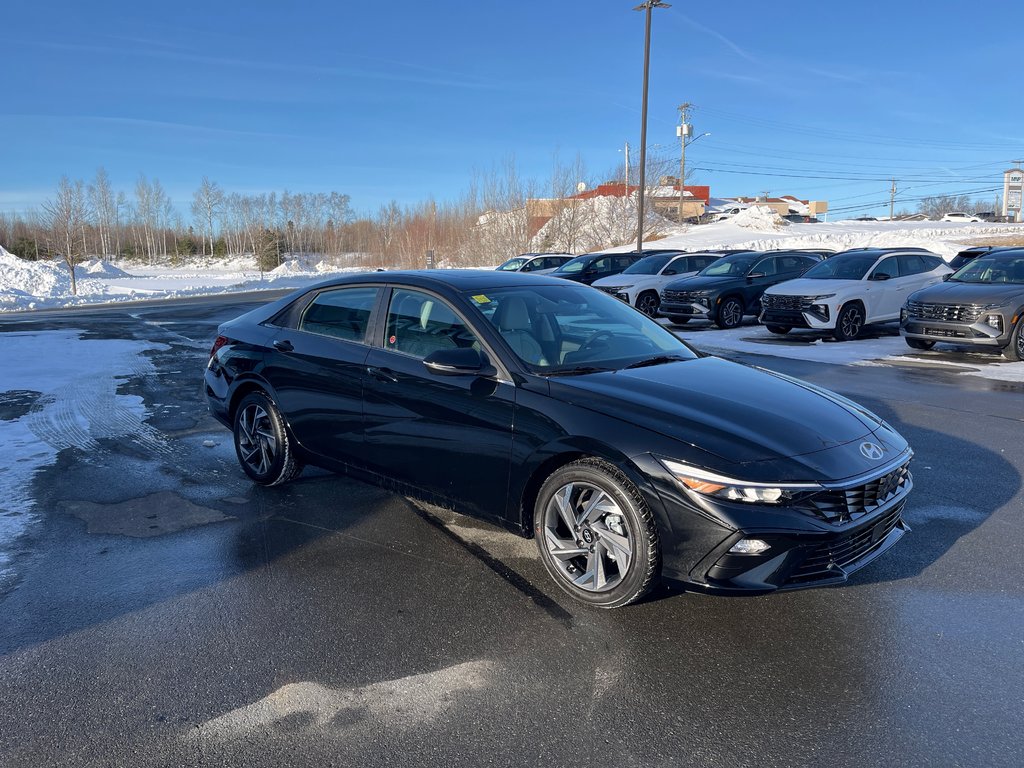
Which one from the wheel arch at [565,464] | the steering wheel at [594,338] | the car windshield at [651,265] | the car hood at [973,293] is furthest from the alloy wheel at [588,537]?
the car windshield at [651,265]

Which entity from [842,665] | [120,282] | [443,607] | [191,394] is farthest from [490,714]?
[120,282]

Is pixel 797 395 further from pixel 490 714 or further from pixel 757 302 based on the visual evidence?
pixel 757 302

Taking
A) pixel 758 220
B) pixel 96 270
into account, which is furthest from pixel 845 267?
pixel 96 270

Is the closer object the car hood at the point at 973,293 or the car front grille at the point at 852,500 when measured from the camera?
the car front grille at the point at 852,500

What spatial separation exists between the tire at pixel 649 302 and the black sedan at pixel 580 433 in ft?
46.5

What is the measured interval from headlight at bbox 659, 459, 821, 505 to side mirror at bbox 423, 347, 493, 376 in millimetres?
1285

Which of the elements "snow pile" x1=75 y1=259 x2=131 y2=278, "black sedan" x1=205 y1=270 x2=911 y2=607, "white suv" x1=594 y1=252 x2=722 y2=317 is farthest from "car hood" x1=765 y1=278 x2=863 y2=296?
"snow pile" x1=75 y1=259 x2=131 y2=278

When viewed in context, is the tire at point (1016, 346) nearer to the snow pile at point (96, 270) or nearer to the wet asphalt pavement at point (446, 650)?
the wet asphalt pavement at point (446, 650)

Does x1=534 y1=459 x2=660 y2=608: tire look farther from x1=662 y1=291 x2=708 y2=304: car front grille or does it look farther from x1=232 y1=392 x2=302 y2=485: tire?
x1=662 y1=291 x2=708 y2=304: car front grille

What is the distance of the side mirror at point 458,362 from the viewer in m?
3.99

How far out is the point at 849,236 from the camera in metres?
48.2

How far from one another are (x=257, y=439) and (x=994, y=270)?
37.5ft

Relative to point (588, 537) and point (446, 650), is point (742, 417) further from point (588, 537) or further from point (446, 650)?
point (446, 650)

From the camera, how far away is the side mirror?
399 cm
